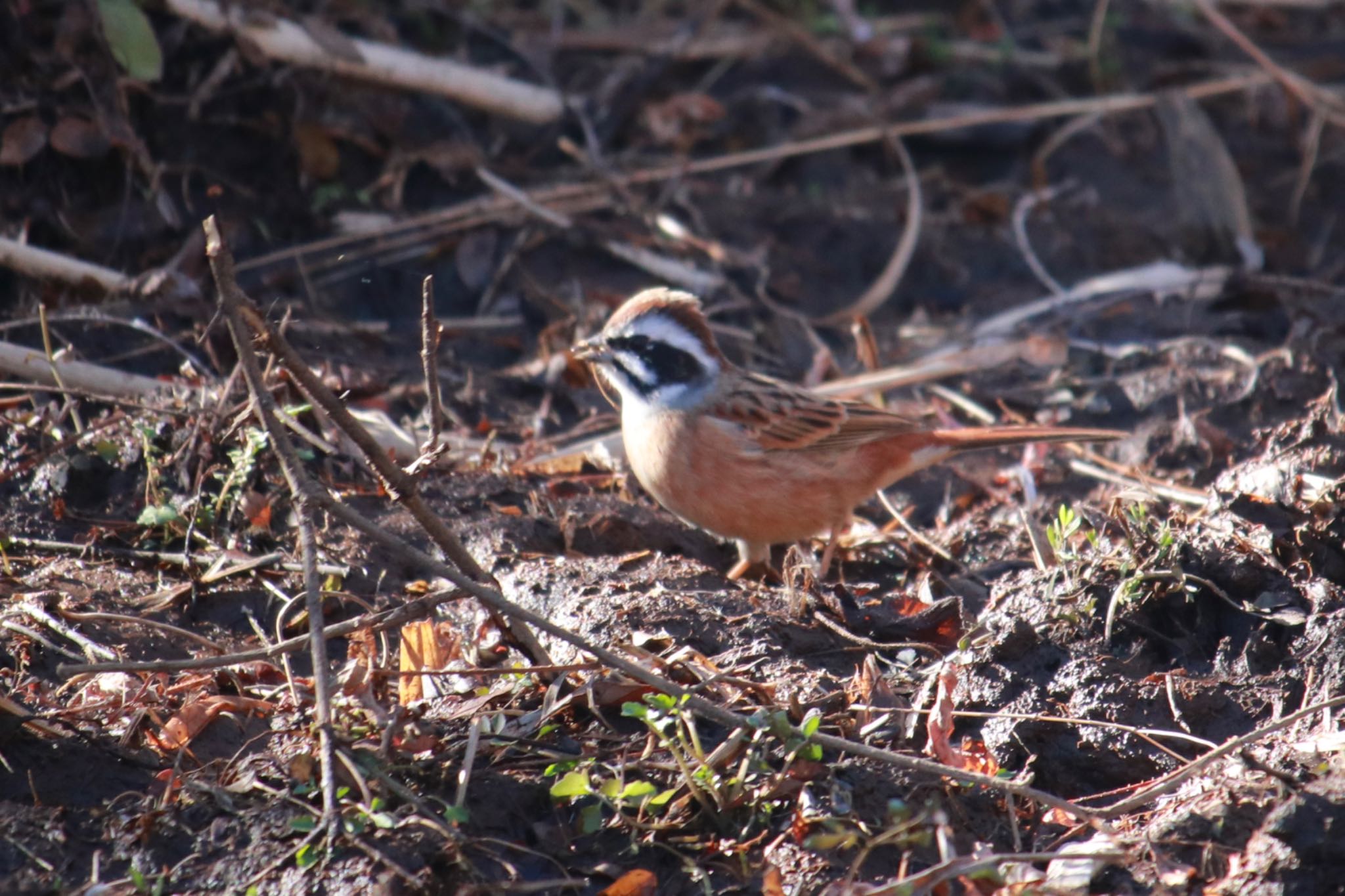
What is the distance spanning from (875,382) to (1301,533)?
245 centimetres

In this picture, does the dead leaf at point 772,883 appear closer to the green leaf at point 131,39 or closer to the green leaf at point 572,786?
the green leaf at point 572,786

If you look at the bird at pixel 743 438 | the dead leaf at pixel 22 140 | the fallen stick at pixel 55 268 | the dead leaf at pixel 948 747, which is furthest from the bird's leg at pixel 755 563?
the dead leaf at pixel 22 140

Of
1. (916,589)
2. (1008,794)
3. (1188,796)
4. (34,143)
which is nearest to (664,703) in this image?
(1008,794)

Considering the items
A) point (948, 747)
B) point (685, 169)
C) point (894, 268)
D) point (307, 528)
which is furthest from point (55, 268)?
point (948, 747)

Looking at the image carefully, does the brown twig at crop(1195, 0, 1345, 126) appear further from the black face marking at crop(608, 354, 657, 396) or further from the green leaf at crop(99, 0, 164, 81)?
the green leaf at crop(99, 0, 164, 81)

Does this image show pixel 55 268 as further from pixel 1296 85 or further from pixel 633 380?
pixel 1296 85

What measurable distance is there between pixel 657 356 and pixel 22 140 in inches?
122

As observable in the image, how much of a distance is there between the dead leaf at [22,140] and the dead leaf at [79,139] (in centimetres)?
5

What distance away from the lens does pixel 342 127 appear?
6.83 m

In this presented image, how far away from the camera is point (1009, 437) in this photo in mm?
5520

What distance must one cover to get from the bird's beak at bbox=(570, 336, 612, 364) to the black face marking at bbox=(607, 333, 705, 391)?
3cm

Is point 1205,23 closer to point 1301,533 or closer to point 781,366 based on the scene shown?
point 781,366

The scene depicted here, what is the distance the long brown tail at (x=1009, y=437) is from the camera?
5.47 m

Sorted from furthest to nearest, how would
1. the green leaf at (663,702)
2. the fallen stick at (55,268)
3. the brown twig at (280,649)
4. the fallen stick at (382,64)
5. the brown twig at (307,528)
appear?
1. the fallen stick at (382,64)
2. the fallen stick at (55,268)
3. the green leaf at (663,702)
4. the brown twig at (280,649)
5. the brown twig at (307,528)
